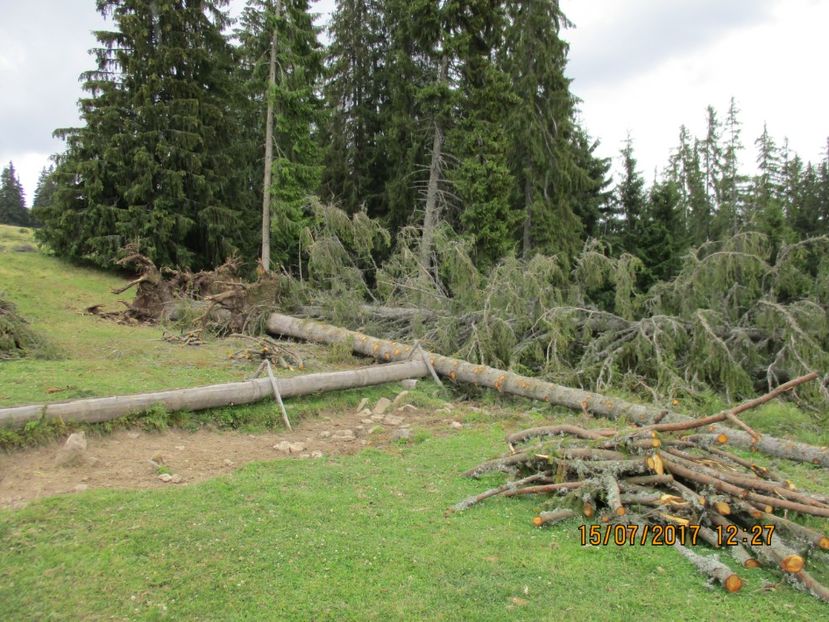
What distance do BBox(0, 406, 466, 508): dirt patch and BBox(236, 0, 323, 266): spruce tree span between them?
11.5 m

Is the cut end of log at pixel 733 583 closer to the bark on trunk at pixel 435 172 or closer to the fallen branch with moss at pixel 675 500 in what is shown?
the fallen branch with moss at pixel 675 500

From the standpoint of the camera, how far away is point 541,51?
1786 centimetres

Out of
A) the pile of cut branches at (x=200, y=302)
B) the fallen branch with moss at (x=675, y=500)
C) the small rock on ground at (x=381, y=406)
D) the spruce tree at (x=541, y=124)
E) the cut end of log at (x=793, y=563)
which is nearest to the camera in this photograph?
the cut end of log at (x=793, y=563)

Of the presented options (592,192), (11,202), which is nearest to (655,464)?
(592,192)

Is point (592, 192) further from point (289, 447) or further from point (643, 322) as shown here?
point (289, 447)

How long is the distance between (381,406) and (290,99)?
12806 mm

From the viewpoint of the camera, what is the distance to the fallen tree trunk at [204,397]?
205 inches

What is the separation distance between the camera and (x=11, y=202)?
42906mm

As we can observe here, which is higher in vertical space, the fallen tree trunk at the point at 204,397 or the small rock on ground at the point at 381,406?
the fallen tree trunk at the point at 204,397

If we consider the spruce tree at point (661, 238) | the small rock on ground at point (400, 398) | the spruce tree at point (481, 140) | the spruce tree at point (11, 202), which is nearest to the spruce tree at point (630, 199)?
the spruce tree at point (661, 238)

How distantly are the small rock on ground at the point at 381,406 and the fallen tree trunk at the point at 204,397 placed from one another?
46 centimetres

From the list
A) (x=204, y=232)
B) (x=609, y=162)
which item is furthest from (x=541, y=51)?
(x=204, y=232)

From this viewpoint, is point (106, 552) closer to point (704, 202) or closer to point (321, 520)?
point (321, 520)

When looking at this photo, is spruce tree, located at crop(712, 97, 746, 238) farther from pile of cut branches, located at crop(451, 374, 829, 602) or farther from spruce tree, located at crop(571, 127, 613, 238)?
pile of cut branches, located at crop(451, 374, 829, 602)
